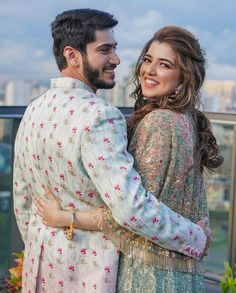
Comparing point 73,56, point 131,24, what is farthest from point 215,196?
point 131,24

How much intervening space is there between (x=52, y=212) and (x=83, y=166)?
0.18m

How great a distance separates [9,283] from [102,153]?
4.69ft

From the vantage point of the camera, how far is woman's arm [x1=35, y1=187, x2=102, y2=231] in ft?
5.58

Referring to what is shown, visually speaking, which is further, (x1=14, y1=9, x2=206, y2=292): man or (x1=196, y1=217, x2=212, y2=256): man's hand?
(x1=196, y1=217, x2=212, y2=256): man's hand

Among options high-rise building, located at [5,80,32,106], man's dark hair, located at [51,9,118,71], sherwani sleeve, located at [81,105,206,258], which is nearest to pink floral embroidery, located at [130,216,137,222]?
sherwani sleeve, located at [81,105,206,258]

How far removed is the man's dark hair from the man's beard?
0.12ft

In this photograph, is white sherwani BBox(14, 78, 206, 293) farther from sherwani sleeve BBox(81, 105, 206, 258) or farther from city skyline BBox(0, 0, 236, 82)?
city skyline BBox(0, 0, 236, 82)

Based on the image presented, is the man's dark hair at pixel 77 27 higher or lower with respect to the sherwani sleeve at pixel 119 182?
higher

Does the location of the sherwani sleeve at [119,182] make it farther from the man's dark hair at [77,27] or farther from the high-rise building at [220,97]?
the high-rise building at [220,97]

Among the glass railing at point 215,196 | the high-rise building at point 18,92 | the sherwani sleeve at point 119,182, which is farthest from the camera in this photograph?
the high-rise building at point 18,92

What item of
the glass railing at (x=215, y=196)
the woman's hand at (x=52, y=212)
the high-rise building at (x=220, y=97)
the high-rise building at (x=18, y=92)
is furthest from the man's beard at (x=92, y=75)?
the high-rise building at (x=220, y=97)

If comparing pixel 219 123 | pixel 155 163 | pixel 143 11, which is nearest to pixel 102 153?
pixel 155 163

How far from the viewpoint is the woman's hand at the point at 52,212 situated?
1.73m

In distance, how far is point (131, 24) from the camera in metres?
9.02
